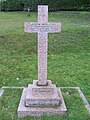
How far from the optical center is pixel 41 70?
532 cm

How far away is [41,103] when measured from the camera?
503 cm

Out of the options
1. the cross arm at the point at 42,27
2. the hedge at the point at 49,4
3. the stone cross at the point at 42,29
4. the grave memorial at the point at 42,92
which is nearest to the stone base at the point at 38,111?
the grave memorial at the point at 42,92

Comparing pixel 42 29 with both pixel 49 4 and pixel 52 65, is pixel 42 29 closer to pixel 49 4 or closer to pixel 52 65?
pixel 52 65

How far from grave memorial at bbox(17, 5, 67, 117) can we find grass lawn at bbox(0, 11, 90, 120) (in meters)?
0.13

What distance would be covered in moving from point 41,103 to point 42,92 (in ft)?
0.73

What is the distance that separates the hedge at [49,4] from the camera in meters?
26.6

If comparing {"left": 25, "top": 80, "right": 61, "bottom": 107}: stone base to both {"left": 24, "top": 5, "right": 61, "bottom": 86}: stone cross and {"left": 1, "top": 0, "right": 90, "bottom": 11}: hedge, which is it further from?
{"left": 1, "top": 0, "right": 90, "bottom": 11}: hedge

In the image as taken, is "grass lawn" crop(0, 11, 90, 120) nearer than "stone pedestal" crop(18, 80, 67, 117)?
No

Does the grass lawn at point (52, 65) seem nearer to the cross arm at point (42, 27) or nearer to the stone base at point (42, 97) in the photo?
the stone base at point (42, 97)

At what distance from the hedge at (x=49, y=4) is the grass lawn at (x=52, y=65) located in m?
13.5

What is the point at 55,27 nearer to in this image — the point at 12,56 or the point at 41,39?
the point at 41,39

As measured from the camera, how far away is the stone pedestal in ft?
16.1

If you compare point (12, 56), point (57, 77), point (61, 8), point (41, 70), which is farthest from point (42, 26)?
point (61, 8)

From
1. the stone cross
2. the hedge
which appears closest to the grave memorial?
the stone cross
